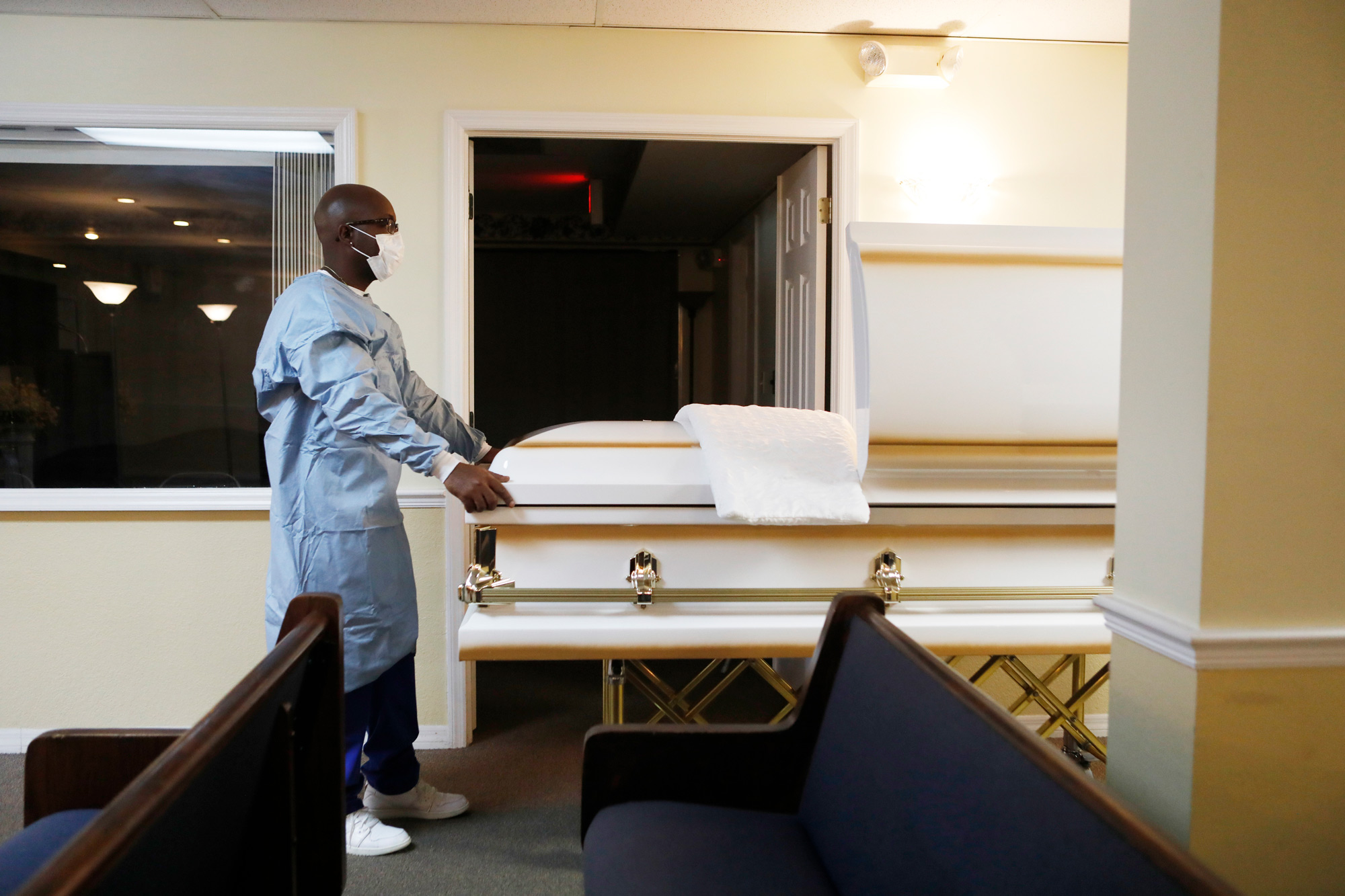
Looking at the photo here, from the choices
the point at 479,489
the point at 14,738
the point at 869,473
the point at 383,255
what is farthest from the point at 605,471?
the point at 14,738

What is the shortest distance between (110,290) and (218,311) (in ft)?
1.27

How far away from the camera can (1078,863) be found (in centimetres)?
68

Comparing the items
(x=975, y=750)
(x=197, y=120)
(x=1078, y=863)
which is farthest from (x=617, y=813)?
(x=197, y=120)

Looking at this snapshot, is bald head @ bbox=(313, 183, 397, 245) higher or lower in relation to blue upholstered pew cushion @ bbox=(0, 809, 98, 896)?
higher

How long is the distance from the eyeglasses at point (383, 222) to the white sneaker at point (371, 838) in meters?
1.55

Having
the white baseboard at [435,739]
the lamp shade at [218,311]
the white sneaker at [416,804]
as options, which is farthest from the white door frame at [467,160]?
the lamp shade at [218,311]

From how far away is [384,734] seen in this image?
2.22m

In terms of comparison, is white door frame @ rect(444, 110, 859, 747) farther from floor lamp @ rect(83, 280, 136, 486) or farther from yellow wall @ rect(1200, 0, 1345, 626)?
yellow wall @ rect(1200, 0, 1345, 626)

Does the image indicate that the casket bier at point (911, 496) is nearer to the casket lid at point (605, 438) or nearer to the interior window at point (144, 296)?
the casket lid at point (605, 438)

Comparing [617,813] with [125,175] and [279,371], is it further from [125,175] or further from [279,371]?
[125,175]

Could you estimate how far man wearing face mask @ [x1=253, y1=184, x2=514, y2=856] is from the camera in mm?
1945

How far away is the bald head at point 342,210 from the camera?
2.16 meters

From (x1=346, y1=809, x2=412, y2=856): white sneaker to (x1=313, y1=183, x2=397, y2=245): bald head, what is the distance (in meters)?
1.53

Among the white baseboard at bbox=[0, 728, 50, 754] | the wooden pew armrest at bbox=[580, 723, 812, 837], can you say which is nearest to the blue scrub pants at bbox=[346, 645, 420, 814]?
the wooden pew armrest at bbox=[580, 723, 812, 837]
